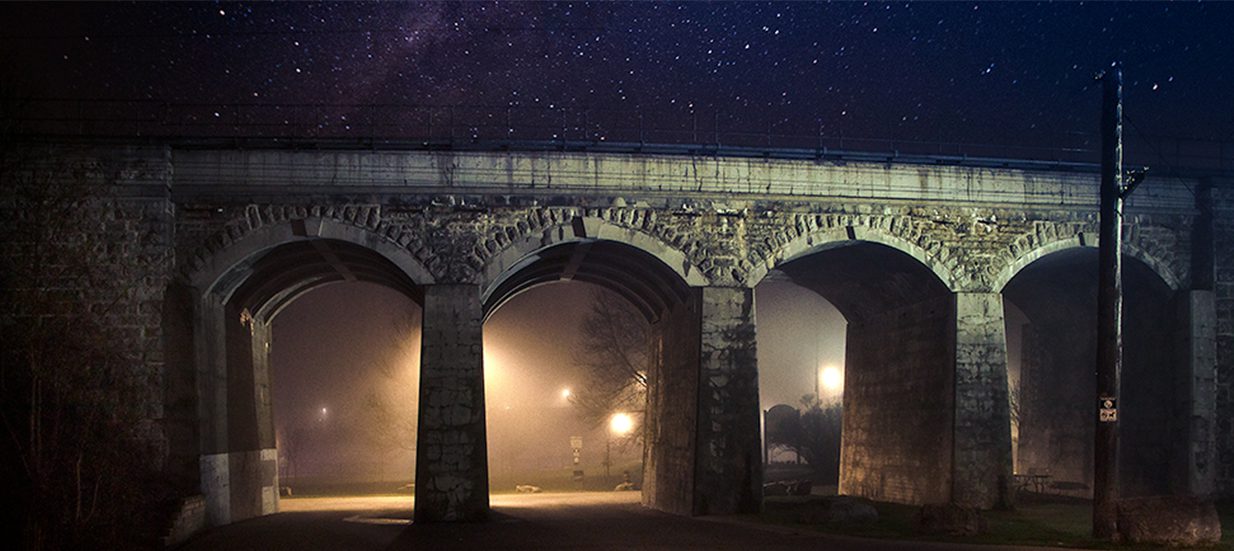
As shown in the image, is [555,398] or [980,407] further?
[555,398]

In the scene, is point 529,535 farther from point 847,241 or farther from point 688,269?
point 847,241

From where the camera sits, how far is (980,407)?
99.7ft

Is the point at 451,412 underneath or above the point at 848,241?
underneath

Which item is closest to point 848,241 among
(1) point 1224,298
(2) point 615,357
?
(1) point 1224,298

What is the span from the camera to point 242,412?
32.4 meters

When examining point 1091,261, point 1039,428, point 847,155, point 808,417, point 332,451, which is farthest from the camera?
point 332,451

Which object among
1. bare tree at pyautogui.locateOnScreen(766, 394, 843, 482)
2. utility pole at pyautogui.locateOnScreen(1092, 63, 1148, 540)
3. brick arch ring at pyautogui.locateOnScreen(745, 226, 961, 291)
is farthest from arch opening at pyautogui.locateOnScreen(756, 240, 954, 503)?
bare tree at pyautogui.locateOnScreen(766, 394, 843, 482)

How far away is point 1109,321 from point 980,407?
9.01m

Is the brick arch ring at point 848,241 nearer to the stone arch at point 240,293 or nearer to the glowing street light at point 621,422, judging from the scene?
the stone arch at point 240,293

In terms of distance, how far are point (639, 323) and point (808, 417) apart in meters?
9.48

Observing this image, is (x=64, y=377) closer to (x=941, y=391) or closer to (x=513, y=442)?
(x=941, y=391)

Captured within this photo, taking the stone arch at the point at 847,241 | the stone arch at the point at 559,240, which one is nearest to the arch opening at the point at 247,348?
the stone arch at the point at 559,240

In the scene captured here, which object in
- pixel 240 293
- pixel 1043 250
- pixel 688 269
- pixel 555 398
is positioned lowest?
pixel 555 398

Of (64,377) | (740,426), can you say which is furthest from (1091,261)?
(64,377)
